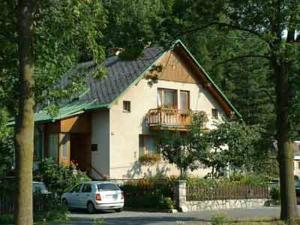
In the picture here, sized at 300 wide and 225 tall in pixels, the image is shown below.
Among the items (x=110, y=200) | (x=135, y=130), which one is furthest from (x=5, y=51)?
(x=135, y=130)

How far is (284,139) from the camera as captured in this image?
21.8 metres

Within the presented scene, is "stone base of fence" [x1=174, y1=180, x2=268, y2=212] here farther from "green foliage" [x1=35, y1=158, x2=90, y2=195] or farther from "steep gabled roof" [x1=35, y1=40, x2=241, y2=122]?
"steep gabled roof" [x1=35, y1=40, x2=241, y2=122]

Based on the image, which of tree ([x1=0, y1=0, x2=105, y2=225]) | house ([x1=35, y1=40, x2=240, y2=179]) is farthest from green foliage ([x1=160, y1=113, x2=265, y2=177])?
tree ([x1=0, y1=0, x2=105, y2=225])

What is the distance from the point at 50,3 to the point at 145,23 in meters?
8.32

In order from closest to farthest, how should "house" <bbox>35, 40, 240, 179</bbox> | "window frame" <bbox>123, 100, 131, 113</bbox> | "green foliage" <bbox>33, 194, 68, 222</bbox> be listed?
"green foliage" <bbox>33, 194, 68, 222</bbox>, "house" <bbox>35, 40, 240, 179</bbox>, "window frame" <bbox>123, 100, 131, 113</bbox>

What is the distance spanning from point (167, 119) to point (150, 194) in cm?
989

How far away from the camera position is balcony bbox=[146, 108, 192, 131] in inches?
1608

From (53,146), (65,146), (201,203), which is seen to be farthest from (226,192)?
(53,146)

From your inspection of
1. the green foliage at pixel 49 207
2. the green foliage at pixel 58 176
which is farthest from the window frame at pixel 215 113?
the green foliage at pixel 49 207

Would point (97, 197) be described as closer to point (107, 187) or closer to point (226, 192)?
point (107, 187)

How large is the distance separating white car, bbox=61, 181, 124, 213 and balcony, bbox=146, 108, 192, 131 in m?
9.78

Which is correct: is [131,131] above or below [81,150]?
above

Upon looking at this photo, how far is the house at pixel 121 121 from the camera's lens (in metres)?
Answer: 39.6

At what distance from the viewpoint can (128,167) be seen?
40.1 m
